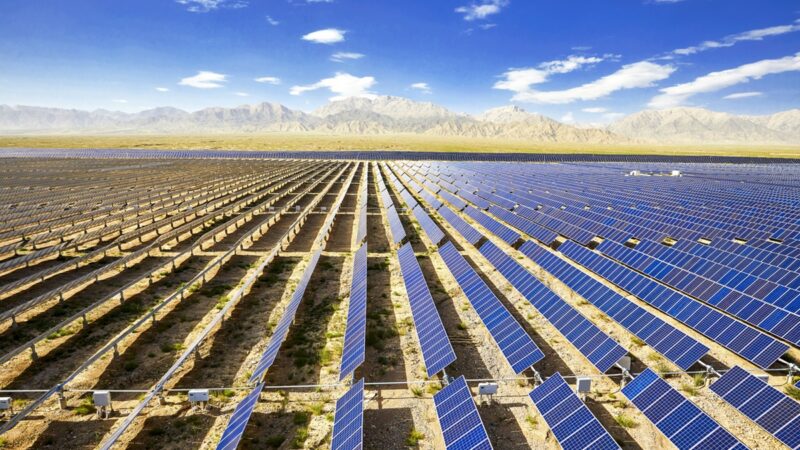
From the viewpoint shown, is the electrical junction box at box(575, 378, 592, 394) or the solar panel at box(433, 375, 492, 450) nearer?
the solar panel at box(433, 375, 492, 450)

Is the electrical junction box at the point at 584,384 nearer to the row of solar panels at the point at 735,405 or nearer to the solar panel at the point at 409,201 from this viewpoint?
the row of solar panels at the point at 735,405

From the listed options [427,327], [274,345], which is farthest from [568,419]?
[274,345]

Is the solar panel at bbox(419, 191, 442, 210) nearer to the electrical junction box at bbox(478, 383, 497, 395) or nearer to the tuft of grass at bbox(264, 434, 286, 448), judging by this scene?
the electrical junction box at bbox(478, 383, 497, 395)

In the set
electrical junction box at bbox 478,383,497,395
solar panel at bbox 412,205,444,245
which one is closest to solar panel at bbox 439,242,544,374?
electrical junction box at bbox 478,383,497,395

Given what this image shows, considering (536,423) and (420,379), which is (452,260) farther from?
(536,423)

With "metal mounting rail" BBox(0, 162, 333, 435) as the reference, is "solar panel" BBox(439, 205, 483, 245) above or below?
above

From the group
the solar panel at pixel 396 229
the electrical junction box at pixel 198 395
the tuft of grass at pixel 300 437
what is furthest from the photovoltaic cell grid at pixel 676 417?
the solar panel at pixel 396 229

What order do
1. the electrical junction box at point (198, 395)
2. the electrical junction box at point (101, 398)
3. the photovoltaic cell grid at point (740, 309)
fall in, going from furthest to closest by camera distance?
the photovoltaic cell grid at point (740, 309) < the electrical junction box at point (198, 395) < the electrical junction box at point (101, 398)
